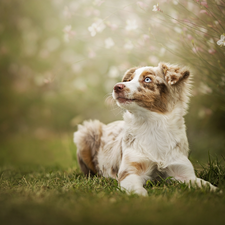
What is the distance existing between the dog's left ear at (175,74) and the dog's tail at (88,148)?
143cm

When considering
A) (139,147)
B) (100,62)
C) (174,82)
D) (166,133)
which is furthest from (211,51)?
(100,62)

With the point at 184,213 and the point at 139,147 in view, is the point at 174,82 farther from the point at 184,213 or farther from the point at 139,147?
the point at 184,213

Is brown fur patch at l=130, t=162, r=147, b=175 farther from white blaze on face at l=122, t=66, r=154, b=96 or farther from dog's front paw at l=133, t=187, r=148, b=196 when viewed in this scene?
white blaze on face at l=122, t=66, r=154, b=96

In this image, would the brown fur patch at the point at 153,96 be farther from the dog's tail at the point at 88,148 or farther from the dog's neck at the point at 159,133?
the dog's tail at the point at 88,148

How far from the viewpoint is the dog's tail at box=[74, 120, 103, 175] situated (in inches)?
146

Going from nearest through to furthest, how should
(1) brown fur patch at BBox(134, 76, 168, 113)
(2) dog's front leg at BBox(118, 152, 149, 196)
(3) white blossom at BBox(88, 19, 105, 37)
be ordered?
(2) dog's front leg at BBox(118, 152, 149, 196), (1) brown fur patch at BBox(134, 76, 168, 113), (3) white blossom at BBox(88, 19, 105, 37)

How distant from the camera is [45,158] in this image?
5.89m

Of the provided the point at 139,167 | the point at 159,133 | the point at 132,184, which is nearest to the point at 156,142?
the point at 159,133

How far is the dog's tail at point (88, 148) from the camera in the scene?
370 centimetres

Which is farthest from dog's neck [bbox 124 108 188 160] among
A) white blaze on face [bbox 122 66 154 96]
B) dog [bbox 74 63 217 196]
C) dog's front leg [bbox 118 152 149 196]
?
white blaze on face [bbox 122 66 154 96]

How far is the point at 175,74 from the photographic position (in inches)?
111

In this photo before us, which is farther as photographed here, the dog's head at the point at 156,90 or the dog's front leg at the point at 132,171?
the dog's head at the point at 156,90

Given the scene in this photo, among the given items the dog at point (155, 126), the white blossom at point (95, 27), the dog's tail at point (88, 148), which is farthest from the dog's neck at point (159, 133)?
the white blossom at point (95, 27)

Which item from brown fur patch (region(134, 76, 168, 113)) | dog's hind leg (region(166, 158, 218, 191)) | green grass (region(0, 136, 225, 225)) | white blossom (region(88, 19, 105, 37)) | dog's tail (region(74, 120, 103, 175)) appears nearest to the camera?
green grass (region(0, 136, 225, 225))
